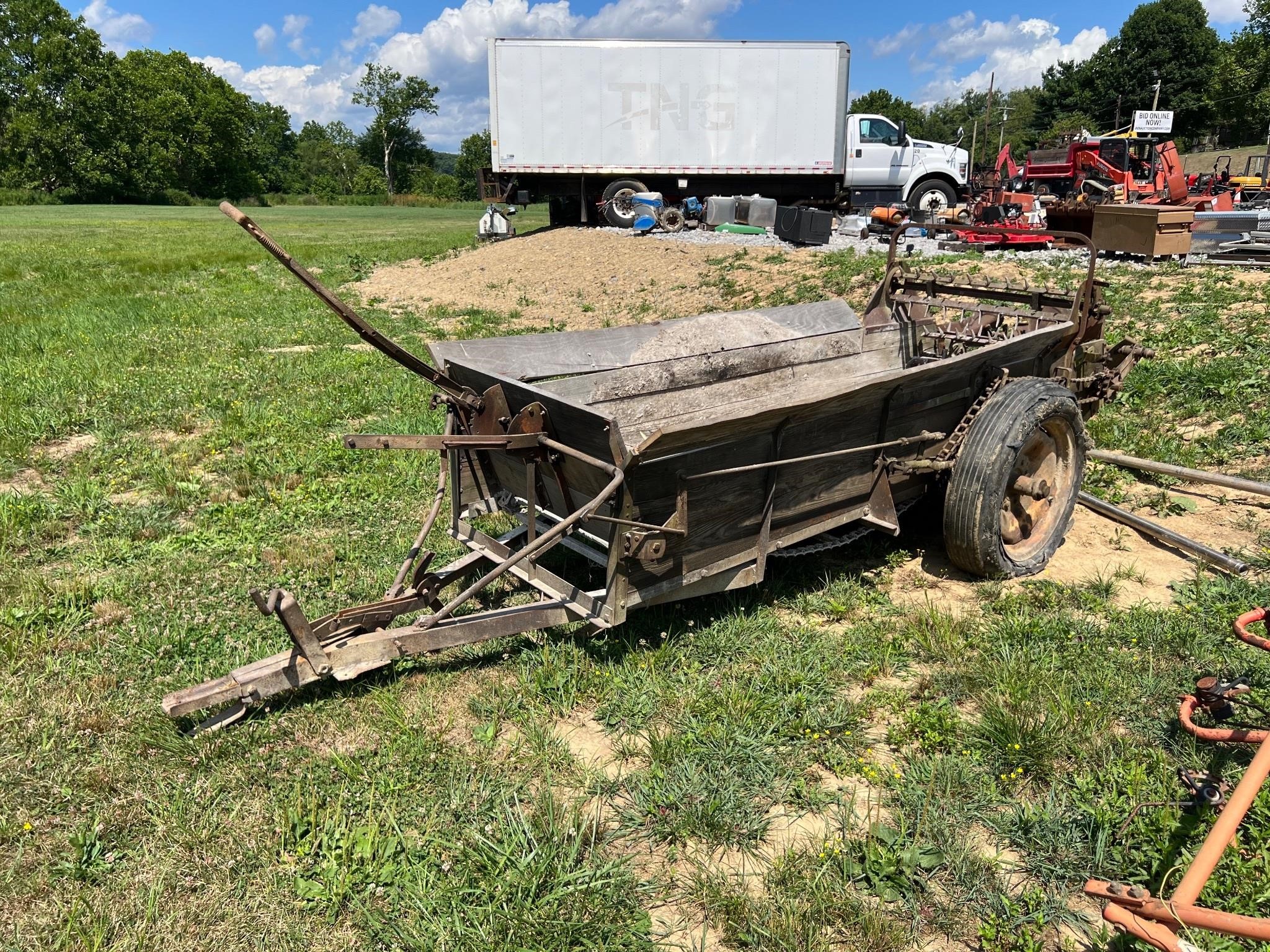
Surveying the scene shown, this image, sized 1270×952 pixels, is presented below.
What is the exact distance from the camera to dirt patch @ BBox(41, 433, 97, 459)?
6.49 m

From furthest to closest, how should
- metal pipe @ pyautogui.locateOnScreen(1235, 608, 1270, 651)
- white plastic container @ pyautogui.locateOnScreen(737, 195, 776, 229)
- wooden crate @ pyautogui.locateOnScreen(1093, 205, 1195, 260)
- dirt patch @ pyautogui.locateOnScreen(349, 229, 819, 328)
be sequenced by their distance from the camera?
white plastic container @ pyautogui.locateOnScreen(737, 195, 776, 229)
dirt patch @ pyautogui.locateOnScreen(349, 229, 819, 328)
wooden crate @ pyautogui.locateOnScreen(1093, 205, 1195, 260)
metal pipe @ pyautogui.locateOnScreen(1235, 608, 1270, 651)

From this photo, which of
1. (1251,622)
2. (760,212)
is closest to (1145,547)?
(1251,622)

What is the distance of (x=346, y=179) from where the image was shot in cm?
9188

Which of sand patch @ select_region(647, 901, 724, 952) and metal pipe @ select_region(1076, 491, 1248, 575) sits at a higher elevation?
metal pipe @ select_region(1076, 491, 1248, 575)

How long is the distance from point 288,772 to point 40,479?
14.5 ft

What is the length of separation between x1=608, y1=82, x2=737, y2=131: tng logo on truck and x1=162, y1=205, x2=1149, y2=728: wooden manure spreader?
17862 mm

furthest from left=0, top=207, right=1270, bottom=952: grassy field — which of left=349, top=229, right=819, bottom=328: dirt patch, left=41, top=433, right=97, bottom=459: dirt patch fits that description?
left=349, top=229, right=819, bottom=328: dirt patch

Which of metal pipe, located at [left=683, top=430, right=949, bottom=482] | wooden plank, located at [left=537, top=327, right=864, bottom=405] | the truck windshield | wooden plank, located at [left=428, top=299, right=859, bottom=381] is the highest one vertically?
the truck windshield

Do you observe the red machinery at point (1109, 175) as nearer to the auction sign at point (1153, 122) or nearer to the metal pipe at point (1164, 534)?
the auction sign at point (1153, 122)

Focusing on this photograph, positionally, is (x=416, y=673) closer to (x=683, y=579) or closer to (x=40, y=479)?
(x=683, y=579)

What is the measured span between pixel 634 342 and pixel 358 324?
229cm

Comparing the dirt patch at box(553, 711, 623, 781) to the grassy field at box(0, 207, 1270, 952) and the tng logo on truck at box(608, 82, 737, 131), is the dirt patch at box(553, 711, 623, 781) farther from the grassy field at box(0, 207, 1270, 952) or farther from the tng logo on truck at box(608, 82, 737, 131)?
the tng logo on truck at box(608, 82, 737, 131)

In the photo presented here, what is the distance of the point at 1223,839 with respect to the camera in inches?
76.7

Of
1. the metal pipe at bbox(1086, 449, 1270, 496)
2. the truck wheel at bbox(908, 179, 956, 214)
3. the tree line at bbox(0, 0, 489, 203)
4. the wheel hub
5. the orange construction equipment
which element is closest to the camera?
the orange construction equipment
